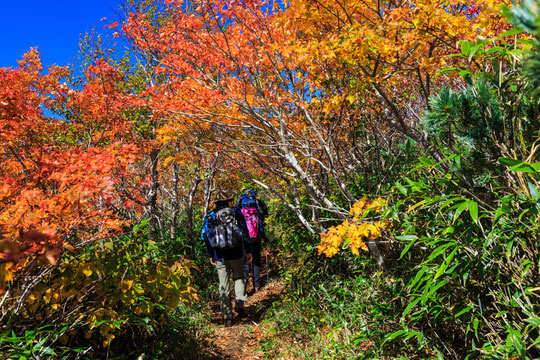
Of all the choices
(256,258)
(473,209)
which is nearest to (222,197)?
(256,258)

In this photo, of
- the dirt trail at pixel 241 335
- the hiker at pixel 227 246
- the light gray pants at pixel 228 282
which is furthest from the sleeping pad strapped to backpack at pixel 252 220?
the dirt trail at pixel 241 335

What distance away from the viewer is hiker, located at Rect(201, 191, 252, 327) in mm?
5305

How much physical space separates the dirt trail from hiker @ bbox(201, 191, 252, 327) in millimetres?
202

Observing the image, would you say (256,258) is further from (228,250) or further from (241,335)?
(241,335)

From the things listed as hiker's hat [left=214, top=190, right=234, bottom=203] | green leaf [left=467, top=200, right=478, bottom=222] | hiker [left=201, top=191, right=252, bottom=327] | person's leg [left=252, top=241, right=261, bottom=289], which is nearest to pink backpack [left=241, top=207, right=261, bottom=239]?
person's leg [left=252, top=241, right=261, bottom=289]

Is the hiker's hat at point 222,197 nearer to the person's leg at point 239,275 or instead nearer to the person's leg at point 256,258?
the person's leg at point 239,275

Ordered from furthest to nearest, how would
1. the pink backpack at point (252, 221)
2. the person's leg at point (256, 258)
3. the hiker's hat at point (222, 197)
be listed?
the person's leg at point (256, 258), the pink backpack at point (252, 221), the hiker's hat at point (222, 197)

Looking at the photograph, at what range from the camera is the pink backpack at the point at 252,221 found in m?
6.25

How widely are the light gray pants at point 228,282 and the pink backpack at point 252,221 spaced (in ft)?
2.65

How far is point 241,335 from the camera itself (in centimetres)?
496

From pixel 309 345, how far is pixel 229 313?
1.77m

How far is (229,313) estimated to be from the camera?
5.38 metres

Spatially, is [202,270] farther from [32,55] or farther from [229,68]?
[32,55]

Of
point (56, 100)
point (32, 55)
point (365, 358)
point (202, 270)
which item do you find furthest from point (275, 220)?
point (32, 55)
